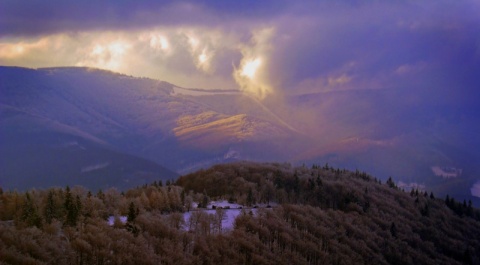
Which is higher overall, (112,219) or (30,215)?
(30,215)

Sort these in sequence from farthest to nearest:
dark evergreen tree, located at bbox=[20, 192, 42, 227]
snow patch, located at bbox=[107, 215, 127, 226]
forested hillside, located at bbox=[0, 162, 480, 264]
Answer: snow patch, located at bbox=[107, 215, 127, 226], dark evergreen tree, located at bbox=[20, 192, 42, 227], forested hillside, located at bbox=[0, 162, 480, 264]

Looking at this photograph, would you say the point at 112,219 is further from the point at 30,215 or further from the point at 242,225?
the point at 242,225

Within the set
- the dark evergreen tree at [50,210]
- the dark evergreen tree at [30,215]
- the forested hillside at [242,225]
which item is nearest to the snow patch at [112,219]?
the forested hillside at [242,225]

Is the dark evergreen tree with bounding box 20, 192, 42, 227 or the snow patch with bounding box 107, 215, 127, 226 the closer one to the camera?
the dark evergreen tree with bounding box 20, 192, 42, 227

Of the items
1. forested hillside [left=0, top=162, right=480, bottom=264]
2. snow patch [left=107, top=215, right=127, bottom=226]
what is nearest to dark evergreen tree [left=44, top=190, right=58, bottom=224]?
forested hillside [left=0, top=162, right=480, bottom=264]

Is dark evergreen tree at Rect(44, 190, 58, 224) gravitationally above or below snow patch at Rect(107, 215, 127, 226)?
above

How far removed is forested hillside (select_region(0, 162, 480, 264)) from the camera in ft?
135

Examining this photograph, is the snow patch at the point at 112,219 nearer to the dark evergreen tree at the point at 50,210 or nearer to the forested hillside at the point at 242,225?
the forested hillside at the point at 242,225

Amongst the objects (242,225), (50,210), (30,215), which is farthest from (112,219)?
(242,225)

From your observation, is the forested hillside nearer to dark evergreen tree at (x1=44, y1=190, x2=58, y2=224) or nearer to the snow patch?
dark evergreen tree at (x1=44, y1=190, x2=58, y2=224)

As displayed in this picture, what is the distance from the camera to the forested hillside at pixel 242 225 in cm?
4128

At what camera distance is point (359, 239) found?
233ft

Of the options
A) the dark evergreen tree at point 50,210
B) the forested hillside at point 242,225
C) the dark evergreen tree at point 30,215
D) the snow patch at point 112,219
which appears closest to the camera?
the forested hillside at point 242,225

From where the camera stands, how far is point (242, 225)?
57.2 m
